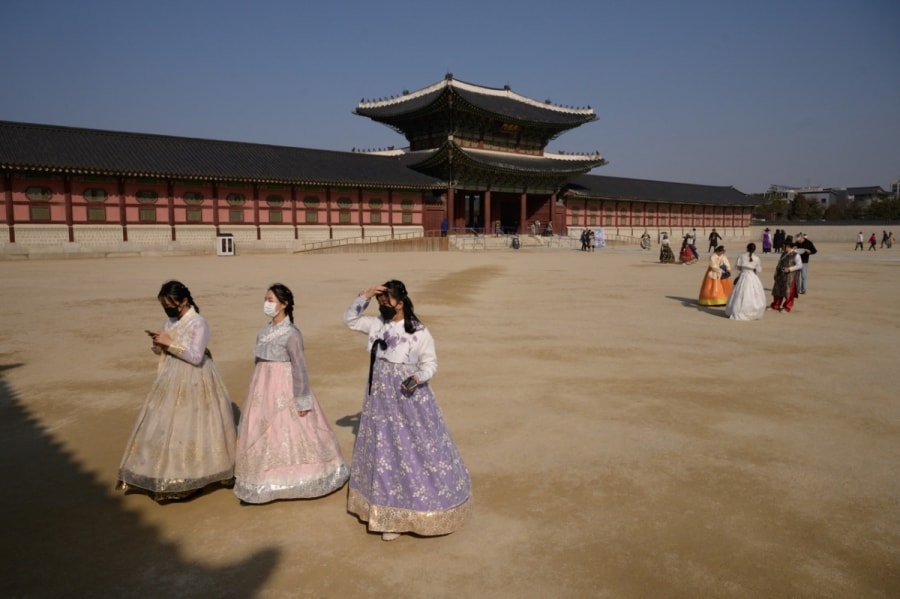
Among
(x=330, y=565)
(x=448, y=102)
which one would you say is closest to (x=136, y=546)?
(x=330, y=565)

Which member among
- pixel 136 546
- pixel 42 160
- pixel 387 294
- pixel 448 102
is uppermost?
pixel 448 102

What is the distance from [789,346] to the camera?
28.8 feet

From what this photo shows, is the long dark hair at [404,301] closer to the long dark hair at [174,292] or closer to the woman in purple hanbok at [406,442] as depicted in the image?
the woman in purple hanbok at [406,442]

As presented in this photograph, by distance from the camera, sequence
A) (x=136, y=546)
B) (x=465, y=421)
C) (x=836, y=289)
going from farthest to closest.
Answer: (x=836, y=289) → (x=465, y=421) → (x=136, y=546)

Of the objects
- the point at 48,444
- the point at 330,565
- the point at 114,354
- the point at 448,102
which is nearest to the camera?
the point at 330,565

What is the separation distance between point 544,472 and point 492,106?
3905 centimetres

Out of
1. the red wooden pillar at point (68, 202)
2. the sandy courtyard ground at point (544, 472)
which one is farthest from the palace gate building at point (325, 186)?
the sandy courtyard ground at point (544, 472)

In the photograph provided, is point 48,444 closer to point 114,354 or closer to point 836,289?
point 114,354

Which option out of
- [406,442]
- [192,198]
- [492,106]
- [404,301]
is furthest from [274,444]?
[492,106]

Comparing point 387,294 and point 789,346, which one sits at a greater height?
point 387,294

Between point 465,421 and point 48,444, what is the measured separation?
12.0ft

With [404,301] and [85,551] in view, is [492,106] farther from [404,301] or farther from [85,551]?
[85,551]

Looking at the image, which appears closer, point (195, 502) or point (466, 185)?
point (195, 502)

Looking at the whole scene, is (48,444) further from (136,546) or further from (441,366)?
(441,366)
